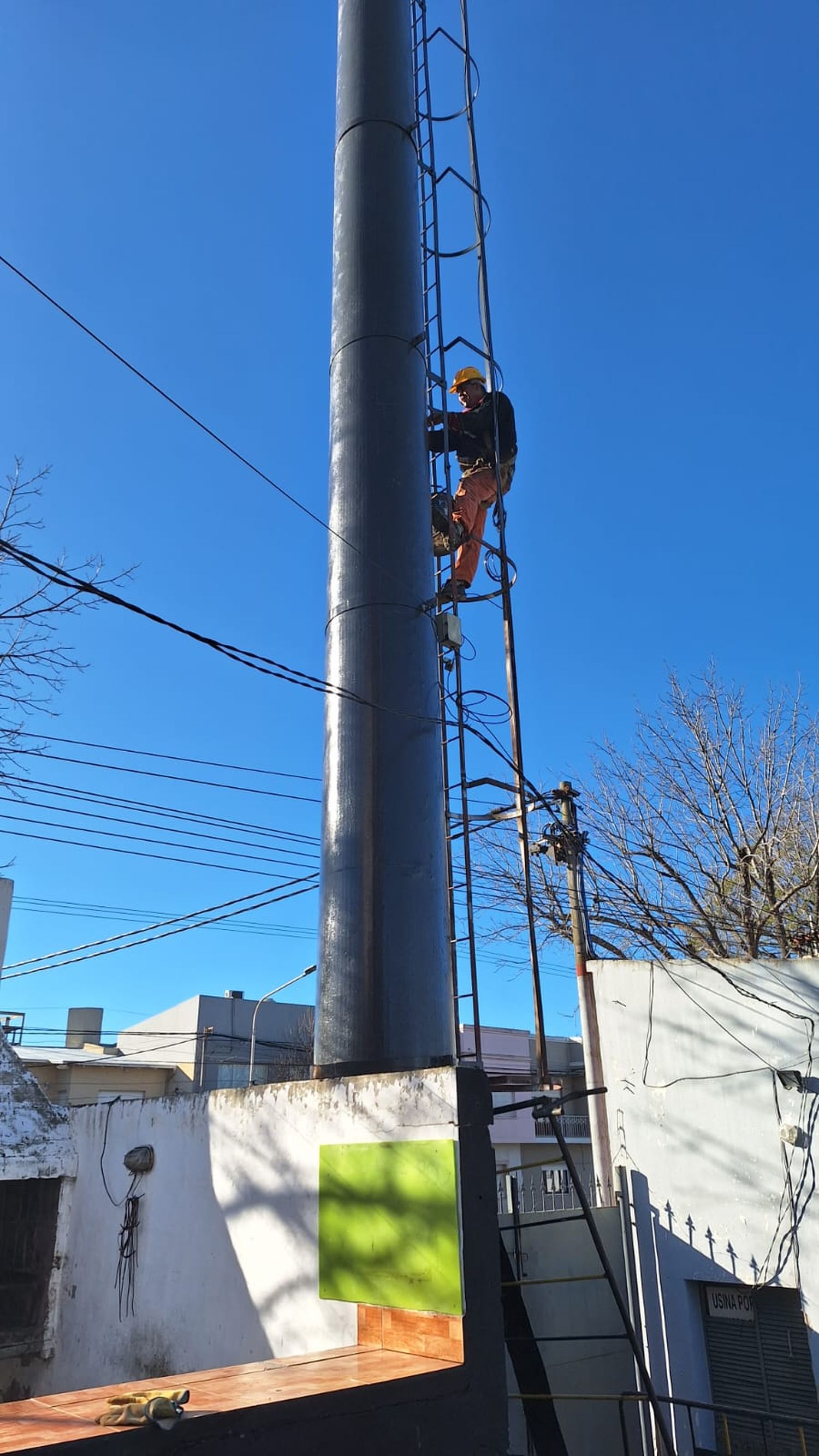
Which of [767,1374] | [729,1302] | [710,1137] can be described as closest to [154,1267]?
[710,1137]

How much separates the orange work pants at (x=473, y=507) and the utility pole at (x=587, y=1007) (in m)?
3.73

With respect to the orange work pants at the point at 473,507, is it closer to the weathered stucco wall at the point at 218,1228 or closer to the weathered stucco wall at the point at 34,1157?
the weathered stucco wall at the point at 218,1228

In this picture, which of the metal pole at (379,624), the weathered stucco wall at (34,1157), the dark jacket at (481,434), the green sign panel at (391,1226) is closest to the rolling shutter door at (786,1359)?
the metal pole at (379,624)

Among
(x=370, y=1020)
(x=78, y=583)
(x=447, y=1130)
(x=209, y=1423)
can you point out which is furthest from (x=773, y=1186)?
(x=78, y=583)

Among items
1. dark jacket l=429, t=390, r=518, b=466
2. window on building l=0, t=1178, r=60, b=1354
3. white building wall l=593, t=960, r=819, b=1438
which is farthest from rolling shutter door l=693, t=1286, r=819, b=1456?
dark jacket l=429, t=390, r=518, b=466

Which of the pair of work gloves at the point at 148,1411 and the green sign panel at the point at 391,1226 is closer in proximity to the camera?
the pair of work gloves at the point at 148,1411

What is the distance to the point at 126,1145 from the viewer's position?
7.76 metres

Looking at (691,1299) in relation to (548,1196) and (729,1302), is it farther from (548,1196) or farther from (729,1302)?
(548,1196)

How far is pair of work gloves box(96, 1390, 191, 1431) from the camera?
3729 millimetres

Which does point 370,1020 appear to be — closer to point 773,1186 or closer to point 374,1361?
point 374,1361

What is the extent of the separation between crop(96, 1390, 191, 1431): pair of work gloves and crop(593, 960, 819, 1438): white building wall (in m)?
7.41

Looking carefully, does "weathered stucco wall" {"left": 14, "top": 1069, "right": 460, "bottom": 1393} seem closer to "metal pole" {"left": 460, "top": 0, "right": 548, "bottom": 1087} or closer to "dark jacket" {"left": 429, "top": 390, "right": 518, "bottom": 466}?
"metal pole" {"left": 460, "top": 0, "right": 548, "bottom": 1087}

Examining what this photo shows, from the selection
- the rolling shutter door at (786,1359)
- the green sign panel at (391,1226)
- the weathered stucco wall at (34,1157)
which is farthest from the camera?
the rolling shutter door at (786,1359)

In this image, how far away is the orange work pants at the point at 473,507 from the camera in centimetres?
950
